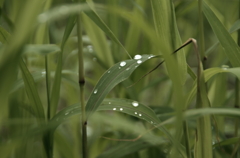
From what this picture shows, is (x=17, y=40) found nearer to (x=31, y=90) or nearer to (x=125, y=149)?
(x=31, y=90)

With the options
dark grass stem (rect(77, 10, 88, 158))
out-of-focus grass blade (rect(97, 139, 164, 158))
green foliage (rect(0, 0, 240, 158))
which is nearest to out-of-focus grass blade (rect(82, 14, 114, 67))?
green foliage (rect(0, 0, 240, 158))

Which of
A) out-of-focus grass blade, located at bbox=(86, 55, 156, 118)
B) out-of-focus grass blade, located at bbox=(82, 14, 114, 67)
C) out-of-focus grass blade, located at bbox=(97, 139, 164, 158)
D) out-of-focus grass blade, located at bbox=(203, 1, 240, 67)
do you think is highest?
out-of-focus grass blade, located at bbox=(82, 14, 114, 67)

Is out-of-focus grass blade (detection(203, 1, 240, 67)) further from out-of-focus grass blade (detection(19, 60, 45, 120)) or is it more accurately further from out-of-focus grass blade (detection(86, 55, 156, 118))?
out-of-focus grass blade (detection(19, 60, 45, 120))

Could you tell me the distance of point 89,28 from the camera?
3.38 feet

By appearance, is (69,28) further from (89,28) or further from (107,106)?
(89,28)

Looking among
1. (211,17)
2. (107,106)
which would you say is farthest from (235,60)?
(107,106)

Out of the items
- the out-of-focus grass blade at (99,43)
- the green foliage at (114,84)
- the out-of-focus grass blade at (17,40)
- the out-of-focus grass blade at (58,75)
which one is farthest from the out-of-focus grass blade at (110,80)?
the out-of-focus grass blade at (99,43)

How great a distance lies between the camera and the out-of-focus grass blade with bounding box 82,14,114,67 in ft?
3.33

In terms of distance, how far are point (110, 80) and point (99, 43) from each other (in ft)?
1.52

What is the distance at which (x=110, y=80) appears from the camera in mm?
581

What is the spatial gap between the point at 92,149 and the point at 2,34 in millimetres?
607

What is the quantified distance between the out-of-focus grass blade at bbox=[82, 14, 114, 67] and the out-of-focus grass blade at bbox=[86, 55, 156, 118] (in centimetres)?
42

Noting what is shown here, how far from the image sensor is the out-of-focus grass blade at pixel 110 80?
1.87 feet

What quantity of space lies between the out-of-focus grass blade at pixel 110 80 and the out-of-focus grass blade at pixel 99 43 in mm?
422
